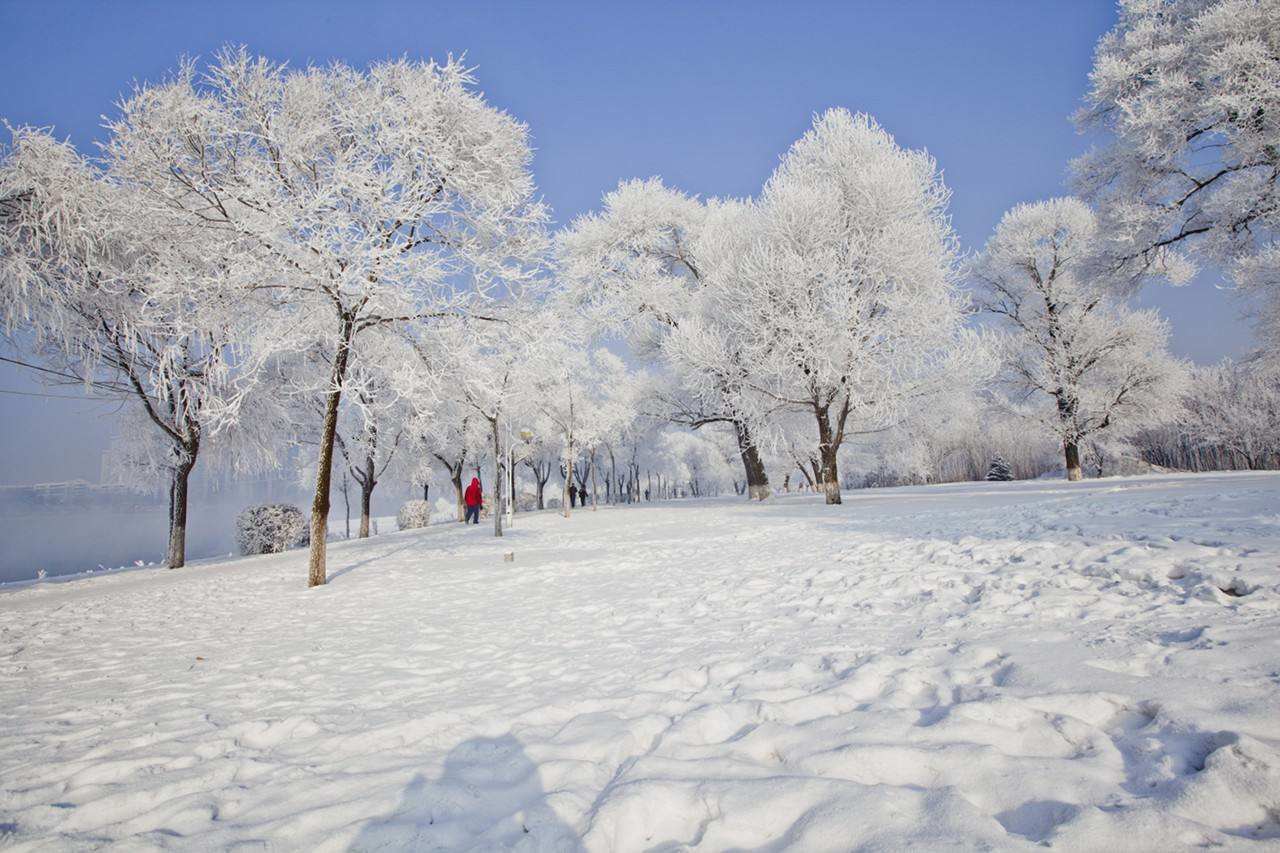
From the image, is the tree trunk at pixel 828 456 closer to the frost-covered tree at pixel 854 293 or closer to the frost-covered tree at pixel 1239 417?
the frost-covered tree at pixel 854 293

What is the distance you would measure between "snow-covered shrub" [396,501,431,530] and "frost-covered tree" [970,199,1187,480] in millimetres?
28037

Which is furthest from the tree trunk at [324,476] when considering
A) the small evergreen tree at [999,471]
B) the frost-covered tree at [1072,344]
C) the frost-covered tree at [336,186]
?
the small evergreen tree at [999,471]

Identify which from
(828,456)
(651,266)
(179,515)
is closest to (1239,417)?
(828,456)

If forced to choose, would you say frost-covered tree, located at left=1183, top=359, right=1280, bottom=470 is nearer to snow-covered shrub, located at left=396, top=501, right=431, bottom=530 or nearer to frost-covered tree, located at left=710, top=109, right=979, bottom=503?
frost-covered tree, located at left=710, top=109, right=979, bottom=503

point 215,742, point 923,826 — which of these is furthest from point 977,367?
point 215,742

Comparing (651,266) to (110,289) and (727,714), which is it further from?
(727,714)

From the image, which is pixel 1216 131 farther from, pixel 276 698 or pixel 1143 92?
pixel 276 698

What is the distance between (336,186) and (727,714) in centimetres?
917

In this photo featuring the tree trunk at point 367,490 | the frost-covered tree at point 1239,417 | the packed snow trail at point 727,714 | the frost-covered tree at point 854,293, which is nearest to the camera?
the packed snow trail at point 727,714

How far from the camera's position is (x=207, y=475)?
16.7m

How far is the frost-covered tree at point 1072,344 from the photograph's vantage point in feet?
73.3

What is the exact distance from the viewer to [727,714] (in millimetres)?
2830

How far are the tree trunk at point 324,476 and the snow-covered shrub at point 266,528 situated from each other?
11048 mm

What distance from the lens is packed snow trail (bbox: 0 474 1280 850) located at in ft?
6.29
